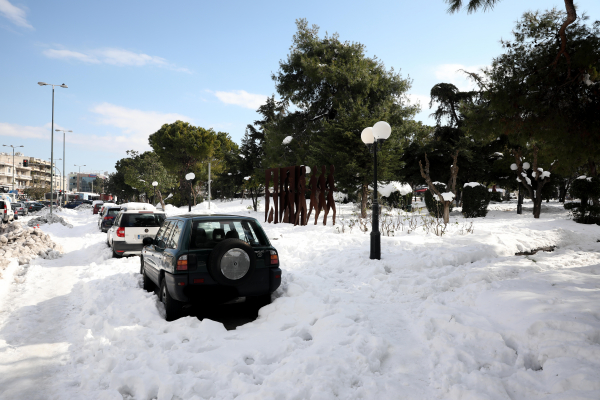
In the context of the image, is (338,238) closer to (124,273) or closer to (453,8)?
(124,273)

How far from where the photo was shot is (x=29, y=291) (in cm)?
755

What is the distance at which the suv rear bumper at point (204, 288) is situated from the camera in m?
5.38

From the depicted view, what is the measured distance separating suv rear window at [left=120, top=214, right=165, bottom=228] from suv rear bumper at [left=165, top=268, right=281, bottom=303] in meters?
6.56

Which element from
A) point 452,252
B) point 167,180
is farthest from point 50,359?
point 167,180

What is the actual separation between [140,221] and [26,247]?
11.4 feet

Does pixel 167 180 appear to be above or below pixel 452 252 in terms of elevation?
above

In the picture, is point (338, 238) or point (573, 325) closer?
point (573, 325)

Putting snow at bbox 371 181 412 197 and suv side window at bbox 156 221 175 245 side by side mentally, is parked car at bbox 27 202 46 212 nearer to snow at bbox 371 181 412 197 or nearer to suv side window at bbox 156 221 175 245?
snow at bbox 371 181 412 197

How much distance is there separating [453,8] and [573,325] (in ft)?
25.1

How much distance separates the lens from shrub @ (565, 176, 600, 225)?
18000mm

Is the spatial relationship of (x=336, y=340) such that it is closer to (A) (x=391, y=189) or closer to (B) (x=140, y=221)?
(B) (x=140, y=221)

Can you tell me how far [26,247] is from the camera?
450 inches

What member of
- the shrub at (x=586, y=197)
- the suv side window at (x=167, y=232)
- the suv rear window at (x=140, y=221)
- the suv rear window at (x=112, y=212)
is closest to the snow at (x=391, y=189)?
the shrub at (x=586, y=197)

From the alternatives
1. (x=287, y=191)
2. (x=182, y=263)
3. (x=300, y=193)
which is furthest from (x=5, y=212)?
(x=182, y=263)
